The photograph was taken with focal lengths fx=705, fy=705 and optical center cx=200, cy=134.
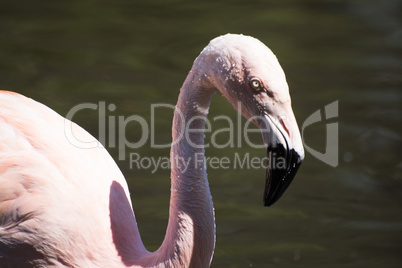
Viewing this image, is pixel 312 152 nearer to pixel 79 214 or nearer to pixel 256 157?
pixel 256 157

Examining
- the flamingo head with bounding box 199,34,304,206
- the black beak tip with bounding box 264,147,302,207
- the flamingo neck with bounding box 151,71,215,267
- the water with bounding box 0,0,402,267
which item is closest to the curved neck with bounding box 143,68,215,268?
the flamingo neck with bounding box 151,71,215,267

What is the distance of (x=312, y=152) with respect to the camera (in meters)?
5.67

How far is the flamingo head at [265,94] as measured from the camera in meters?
3.01

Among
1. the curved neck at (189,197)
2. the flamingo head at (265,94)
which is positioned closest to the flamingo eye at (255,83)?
the flamingo head at (265,94)

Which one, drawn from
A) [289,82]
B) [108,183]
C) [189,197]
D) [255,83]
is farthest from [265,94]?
[289,82]

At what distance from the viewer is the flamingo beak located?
3.01 metres

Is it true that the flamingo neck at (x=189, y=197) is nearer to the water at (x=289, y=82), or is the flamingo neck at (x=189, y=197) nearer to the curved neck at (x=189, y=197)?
the curved neck at (x=189, y=197)

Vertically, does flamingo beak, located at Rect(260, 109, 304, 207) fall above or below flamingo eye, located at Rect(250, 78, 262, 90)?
below

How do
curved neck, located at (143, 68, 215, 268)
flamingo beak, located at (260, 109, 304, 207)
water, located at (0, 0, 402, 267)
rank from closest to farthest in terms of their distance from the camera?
1. flamingo beak, located at (260, 109, 304, 207)
2. curved neck, located at (143, 68, 215, 268)
3. water, located at (0, 0, 402, 267)

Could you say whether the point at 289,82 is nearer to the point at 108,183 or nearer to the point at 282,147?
the point at 108,183

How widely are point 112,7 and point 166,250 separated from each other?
5035mm

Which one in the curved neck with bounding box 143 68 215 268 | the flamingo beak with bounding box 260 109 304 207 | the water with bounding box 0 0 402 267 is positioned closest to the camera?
the flamingo beak with bounding box 260 109 304 207

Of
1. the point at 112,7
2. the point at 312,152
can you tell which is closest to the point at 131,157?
the point at 312,152

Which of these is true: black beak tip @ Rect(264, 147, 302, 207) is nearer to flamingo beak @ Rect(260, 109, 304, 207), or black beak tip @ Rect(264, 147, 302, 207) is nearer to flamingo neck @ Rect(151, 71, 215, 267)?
flamingo beak @ Rect(260, 109, 304, 207)
